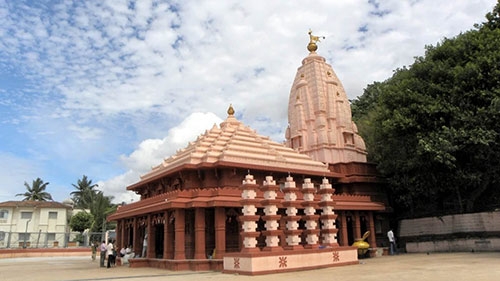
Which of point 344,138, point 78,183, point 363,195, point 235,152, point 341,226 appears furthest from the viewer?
point 78,183

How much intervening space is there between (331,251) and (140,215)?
38.2 ft

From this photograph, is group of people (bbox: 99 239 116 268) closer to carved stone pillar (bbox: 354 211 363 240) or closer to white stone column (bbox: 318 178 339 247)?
white stone column (bbox: 318 178 339 247)

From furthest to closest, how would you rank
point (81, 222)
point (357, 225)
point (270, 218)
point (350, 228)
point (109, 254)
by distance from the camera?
point (81, 222)
point (350, 228)
point (357, 225)
point (109, 254)
point (270, 218)

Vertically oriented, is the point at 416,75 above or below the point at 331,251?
above

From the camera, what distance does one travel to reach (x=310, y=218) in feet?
58.2

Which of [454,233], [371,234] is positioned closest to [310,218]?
[371,234]

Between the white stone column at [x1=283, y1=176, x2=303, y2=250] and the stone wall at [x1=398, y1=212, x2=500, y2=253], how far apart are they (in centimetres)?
1229

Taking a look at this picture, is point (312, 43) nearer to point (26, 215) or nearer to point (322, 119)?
point (322, 119)

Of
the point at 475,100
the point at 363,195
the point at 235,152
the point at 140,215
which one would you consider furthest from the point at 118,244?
the point at 475,100

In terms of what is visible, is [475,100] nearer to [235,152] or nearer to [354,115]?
[235,152]

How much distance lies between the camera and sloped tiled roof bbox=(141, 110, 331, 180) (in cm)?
2145

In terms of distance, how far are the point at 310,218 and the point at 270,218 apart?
7.96 feet

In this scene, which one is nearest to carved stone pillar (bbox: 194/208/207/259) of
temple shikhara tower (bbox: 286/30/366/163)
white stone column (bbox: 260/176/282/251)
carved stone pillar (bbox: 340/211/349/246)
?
white stone column (bbox: 260/176/282/251)

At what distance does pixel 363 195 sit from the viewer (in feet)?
91.4
